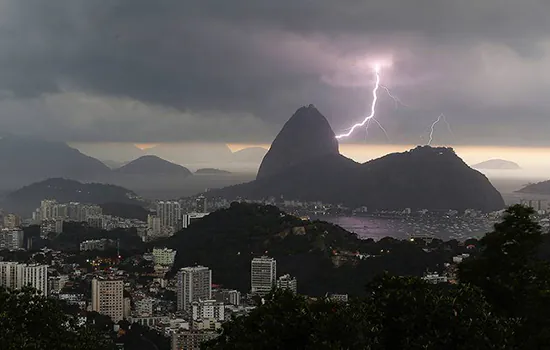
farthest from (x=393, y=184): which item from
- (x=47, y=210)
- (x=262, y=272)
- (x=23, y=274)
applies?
(x=23, y=274)

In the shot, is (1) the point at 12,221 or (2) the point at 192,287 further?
(1) the point at 12,221

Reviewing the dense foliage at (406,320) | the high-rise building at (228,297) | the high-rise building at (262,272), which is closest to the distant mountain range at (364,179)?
the high-rise building at (262,272)

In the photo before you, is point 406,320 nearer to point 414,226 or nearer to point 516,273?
point 516,273

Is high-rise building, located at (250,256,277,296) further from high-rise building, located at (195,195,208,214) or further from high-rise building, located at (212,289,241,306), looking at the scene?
high-rise building, located at (195,195,208,214)

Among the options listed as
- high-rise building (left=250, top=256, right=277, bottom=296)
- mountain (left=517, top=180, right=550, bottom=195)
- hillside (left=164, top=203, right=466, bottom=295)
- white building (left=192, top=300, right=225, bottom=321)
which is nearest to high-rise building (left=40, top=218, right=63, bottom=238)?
hillside (left=164, top=203, right=466, bottom=295)

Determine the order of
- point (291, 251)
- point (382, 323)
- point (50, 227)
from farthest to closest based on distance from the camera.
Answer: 1. point (50, 227)
2. point (291, 251)
3. point (382, 323)

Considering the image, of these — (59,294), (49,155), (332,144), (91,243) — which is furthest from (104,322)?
(49,155)

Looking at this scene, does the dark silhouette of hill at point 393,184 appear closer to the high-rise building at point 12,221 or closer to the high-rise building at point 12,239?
the high-rise building at point 12,221
